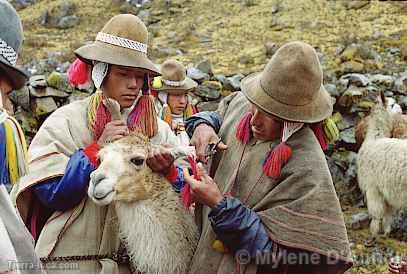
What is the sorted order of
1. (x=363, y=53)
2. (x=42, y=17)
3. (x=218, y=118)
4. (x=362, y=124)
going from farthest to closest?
(x=42, y=17)
(x=363, y=53)
(x=362, y=124)
(x=218, y=118)

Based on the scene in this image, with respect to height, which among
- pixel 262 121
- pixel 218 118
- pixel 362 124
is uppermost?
pixel 262 121

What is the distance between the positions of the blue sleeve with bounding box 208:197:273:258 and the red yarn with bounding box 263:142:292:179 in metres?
0.19

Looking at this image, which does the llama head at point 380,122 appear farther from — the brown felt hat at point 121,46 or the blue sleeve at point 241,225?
the blue sleeve at point 241,225

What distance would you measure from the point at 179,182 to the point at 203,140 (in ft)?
0.73

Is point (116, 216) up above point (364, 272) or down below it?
above

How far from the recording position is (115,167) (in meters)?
2.35

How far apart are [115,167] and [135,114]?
0.38 metres

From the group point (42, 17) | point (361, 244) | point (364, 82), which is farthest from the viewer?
point (42, 17)

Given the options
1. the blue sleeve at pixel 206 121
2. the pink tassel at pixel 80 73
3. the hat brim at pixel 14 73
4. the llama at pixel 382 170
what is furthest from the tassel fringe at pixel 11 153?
the llama at pixel 382 170

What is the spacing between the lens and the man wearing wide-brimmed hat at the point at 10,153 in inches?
61.2

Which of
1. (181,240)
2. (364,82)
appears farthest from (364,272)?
(181,240)

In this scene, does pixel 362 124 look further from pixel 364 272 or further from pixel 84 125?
pixel 84 125

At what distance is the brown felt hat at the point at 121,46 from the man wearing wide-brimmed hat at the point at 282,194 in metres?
0.55

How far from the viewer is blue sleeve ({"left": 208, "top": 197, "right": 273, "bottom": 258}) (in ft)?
7.21
